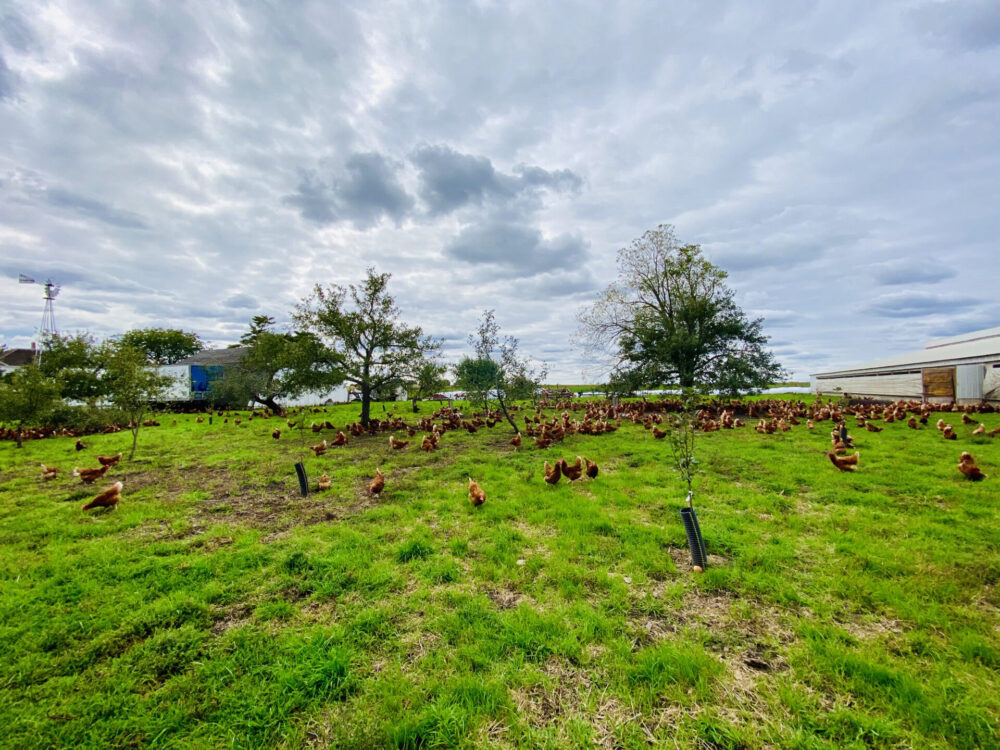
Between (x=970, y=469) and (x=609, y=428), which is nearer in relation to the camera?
(x=970, y=469)

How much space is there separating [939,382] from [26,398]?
5525cm

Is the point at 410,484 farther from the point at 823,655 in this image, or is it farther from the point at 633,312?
the point at 633,312

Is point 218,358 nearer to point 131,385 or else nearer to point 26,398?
point 26,398

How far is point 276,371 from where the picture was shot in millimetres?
35250

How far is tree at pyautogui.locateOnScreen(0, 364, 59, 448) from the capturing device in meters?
17.3

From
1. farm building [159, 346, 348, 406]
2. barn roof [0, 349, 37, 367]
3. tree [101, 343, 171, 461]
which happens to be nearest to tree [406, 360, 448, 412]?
tree [101, 343, 171, 461]

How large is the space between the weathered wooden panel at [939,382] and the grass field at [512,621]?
25.4m

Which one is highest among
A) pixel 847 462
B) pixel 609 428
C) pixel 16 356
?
pixel 16 356

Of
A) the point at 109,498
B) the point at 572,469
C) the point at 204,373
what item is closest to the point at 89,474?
the point at 109,498

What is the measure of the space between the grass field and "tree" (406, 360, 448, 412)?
48.1ft

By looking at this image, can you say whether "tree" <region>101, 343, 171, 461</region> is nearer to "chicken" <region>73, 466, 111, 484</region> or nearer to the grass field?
"chicken" <region>73, 466, 111, 484</region>

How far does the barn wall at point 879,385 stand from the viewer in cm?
2906

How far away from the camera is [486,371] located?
18.3 metres

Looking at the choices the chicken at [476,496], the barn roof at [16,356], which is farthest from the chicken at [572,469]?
the barn roof at [16,356]
